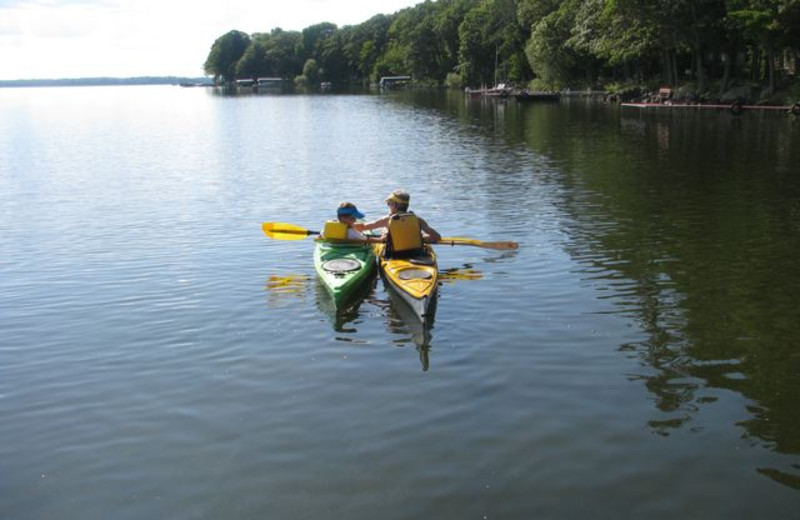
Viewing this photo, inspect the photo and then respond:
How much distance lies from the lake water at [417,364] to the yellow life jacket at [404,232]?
0.96 metres

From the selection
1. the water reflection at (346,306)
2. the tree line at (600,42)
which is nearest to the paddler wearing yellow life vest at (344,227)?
the water reflection at (346,306)

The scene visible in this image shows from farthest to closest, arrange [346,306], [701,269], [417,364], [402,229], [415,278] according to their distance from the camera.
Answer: [701,269] → [402,229] → [346,306] → [415,278] → [417,364]

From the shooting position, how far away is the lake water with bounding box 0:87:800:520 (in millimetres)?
8031

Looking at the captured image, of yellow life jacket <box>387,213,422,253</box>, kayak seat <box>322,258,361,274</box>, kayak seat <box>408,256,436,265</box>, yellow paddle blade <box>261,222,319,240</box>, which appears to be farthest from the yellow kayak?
yellow paddle blade <box>261,222,319,240</box>

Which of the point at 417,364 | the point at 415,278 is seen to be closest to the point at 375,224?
the point at 415,278

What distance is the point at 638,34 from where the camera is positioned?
67.1 meters

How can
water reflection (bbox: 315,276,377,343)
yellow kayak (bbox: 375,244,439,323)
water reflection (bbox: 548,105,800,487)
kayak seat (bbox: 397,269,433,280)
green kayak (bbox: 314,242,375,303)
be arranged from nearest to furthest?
water reflection (bbox: 548,105,800,487) → yellow kayak (bbox: 375,244,439,323) → water reflection (bbox: 315,276,377,343) → kayak seat (bbox: 397,269,433,280) → green kayak (bbox: 314,242,375,303)

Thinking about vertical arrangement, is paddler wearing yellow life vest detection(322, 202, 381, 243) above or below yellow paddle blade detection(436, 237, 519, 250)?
above

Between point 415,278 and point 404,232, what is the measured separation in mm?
1641

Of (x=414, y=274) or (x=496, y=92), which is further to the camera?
(x=496, y=92)

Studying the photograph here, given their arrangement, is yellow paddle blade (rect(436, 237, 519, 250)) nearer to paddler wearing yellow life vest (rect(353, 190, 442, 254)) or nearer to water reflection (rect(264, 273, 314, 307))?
paddler wearing yellow life vest (rect(353, 190, 442, 254))

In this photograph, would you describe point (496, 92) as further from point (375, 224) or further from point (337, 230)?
point (375, 224)

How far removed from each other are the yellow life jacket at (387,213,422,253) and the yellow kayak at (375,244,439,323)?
0.24m

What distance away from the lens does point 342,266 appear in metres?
15.4
